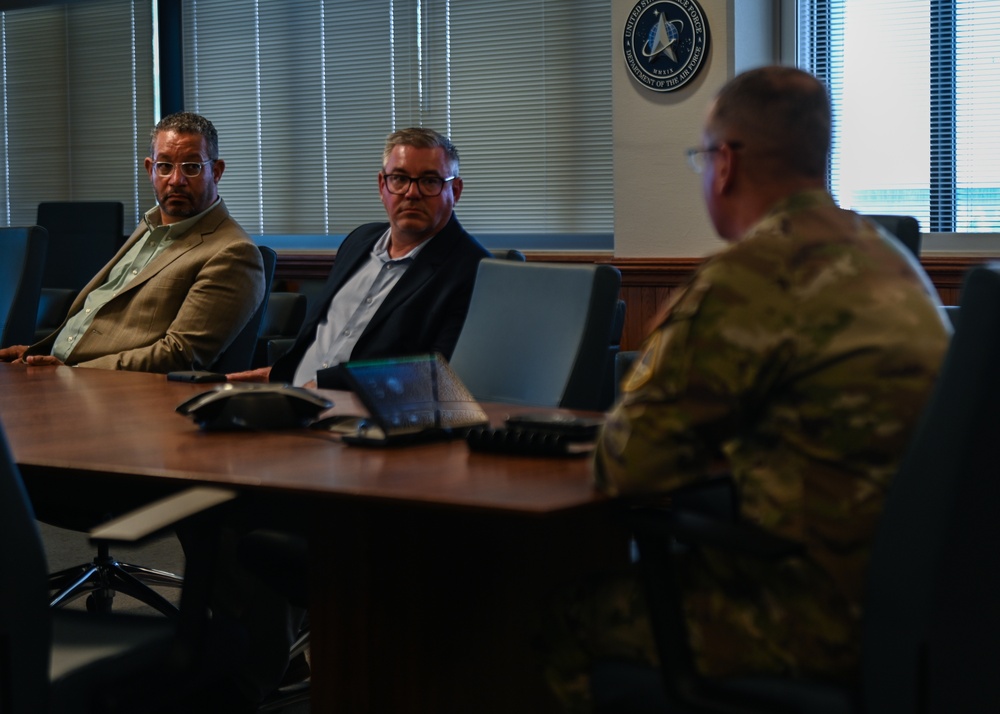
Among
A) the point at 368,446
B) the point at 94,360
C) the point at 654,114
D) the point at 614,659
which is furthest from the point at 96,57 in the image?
the point at 614,659

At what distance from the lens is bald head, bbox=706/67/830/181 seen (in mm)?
1598

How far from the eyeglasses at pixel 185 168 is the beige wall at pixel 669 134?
2.03 metres

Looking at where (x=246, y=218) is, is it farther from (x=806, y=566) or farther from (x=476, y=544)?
(x=806, y=566)

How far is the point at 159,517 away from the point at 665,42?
3902mm

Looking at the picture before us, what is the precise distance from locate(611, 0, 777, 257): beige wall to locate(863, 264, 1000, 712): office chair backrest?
11.6 ft

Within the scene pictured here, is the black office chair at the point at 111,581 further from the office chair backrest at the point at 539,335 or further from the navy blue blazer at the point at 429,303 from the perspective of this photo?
the office chair backrest at the point at 539,335

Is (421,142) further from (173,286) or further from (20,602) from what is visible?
(20,602)

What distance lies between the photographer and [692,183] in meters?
4.87

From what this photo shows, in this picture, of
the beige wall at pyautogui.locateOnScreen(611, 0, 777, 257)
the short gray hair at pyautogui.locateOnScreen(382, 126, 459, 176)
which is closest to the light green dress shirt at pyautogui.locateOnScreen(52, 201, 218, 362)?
the short gray hair at pyautogui.locateOnScreen(382, 126, 459, 176)

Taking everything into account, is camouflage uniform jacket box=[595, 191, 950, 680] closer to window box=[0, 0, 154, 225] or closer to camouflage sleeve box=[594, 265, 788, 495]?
camouflage sleeve box=[594, 265, 788, 495]

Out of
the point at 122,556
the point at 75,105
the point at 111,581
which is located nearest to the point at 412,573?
the point at 111,581

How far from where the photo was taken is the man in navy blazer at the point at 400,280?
10.0 feet

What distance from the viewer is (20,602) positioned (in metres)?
1.43

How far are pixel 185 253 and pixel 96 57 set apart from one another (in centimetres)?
440
